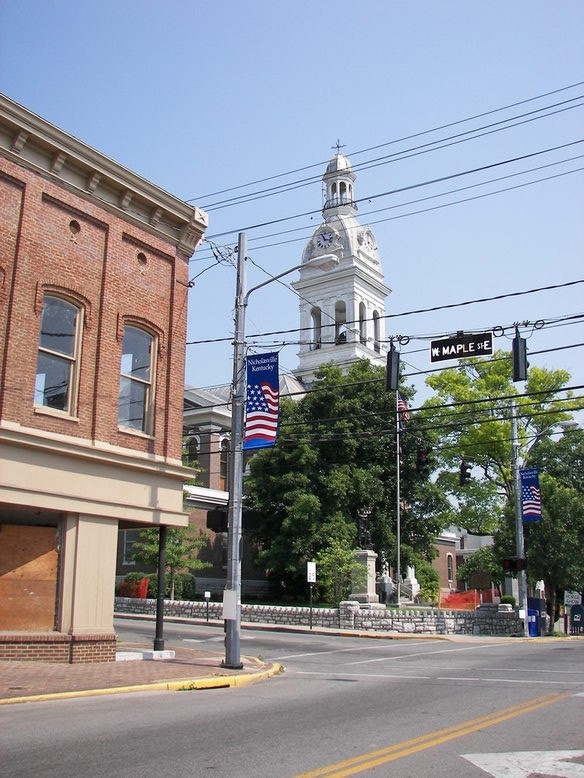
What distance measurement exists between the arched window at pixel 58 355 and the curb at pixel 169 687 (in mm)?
6008

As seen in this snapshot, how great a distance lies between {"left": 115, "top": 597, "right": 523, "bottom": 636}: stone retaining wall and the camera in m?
32.0

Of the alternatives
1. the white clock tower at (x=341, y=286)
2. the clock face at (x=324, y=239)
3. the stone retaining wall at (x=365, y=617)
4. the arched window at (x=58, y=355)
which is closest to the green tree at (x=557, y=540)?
the stone retaining wall at (x=365, y=617)

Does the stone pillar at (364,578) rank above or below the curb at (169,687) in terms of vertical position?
above

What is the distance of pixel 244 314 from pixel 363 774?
12.4m

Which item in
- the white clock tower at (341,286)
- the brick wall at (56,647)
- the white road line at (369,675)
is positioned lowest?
the white road line at (369,675)

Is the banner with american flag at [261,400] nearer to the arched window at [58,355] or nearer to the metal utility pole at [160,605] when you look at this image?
the metal utility pole at [160,605]

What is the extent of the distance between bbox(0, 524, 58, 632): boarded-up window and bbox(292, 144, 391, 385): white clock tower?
186 feet

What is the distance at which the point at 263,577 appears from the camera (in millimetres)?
51094

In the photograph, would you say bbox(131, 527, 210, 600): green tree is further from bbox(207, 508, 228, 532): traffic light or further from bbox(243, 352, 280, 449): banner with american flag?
bbox(243, 352, 280, 449): banner with american flag

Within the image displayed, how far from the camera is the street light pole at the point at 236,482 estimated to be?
16.5 meters

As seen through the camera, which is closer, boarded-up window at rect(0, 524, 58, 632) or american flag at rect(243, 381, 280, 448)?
boarded-up window at rect(0, 524, 58, 632)

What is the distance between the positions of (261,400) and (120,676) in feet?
20.9

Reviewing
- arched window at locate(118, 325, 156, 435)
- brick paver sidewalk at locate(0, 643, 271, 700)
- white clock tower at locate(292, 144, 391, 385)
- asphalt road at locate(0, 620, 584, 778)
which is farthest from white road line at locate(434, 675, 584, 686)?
white clock tower at locate(292, 144, 391, 385)

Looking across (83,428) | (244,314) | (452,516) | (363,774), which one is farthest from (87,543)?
(452,516)
